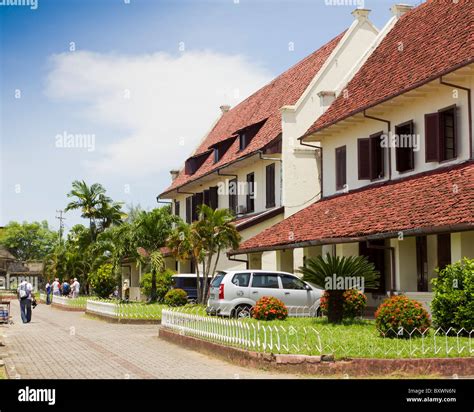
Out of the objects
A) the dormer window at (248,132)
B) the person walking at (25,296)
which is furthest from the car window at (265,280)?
the dormer window at (248,132)

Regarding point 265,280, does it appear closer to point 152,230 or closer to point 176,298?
point 176,298

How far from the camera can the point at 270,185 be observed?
32.0 metres

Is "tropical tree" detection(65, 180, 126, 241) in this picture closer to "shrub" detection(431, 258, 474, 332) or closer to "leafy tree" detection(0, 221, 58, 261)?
"shrub" detection(431, 258, 474, 332)

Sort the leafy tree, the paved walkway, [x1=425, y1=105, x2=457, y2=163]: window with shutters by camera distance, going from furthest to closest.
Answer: the leafy tree < [x1=425, y1=105, x2=457, y2=163]: window with shutters < the paved walkway

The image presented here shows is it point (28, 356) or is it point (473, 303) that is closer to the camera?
point (473, 303)

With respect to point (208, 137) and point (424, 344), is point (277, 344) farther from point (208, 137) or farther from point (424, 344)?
point (208, 137)

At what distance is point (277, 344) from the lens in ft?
45.3

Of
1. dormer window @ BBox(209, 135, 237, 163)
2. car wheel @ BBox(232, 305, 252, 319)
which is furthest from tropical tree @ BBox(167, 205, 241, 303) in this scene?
dormer window @ BBox(209, 135, 237, 163)

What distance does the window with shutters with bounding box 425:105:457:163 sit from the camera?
20.2 m

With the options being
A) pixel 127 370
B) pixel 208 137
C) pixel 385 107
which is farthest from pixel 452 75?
pixel 208 137

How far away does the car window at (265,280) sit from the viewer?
22.1 m

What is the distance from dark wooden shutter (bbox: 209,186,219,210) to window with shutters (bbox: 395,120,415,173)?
17535 mm

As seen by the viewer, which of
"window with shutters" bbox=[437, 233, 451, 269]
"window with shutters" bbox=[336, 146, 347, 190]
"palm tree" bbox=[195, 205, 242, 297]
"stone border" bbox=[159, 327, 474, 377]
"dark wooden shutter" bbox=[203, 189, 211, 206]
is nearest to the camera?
"stone border" bbox=[159, 327, 474, 377]
